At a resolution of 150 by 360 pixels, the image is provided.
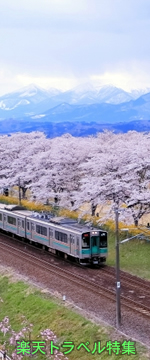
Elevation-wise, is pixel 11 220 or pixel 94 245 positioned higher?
pixel 11 220

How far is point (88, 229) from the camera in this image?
2816 centimetres

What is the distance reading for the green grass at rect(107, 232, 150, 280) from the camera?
27188mm

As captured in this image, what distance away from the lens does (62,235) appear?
2930 centimetres

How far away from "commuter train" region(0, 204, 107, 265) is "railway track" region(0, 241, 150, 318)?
128 cm

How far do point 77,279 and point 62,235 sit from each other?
445cm

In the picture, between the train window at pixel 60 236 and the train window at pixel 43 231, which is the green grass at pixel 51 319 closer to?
the train window at pixel 60 236

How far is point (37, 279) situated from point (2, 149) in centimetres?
3455

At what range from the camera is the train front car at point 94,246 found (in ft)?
90.2

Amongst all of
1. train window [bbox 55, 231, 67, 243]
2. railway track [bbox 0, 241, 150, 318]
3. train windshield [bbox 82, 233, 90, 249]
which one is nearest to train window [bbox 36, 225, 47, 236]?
railway track [bbox 0, 241, 150, 318]

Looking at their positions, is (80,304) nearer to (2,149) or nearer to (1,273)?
(1,273)

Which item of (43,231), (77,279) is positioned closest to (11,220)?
(43,231)

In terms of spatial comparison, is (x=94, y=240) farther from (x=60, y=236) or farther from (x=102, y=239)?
(x=60, y=236)

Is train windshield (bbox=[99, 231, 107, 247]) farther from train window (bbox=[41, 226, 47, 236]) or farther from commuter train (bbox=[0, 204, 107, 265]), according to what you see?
train window (bbox=[41, 226, 47, 236])

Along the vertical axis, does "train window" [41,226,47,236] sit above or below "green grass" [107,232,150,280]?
above
